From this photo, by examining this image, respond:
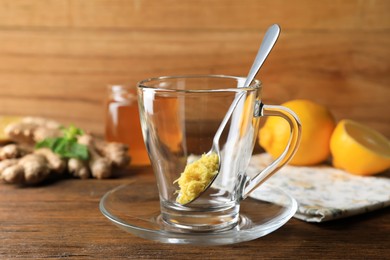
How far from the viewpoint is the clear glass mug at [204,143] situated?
0.65m

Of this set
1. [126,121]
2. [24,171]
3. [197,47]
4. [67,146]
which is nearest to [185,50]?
[197,47]

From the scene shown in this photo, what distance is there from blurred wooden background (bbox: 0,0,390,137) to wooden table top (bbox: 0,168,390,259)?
0.48m

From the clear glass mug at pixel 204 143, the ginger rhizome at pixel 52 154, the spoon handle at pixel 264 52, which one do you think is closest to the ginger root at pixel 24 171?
the ginger rhizome at pixel 52 154

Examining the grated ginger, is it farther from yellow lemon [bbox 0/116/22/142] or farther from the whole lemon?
yellow lemon [bbox 0/116/22/142]

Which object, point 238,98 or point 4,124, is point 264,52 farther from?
point 4,124

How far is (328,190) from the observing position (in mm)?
864

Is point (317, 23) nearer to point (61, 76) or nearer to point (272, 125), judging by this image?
point (272, 125)

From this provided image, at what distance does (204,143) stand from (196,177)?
0.14ft

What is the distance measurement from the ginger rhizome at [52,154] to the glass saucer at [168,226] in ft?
0.45

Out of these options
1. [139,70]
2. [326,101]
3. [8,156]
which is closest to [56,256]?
[8,156]

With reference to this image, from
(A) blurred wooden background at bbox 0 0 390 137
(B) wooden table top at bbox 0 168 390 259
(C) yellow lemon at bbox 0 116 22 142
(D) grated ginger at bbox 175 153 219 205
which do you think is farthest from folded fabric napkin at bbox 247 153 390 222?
(C) yellow lemon at bbox 0 116 22 142

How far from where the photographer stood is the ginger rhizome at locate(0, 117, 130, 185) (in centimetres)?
92

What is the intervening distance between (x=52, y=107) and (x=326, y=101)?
616 mm

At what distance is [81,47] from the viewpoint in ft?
4.05
